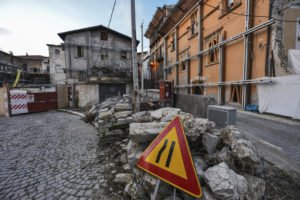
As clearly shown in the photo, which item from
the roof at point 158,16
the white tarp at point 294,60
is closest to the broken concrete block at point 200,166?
the white tarp at point 294,60

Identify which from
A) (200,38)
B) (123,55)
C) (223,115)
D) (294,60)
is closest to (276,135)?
(223,115)

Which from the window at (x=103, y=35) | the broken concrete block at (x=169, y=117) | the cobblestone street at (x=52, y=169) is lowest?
the cobblestone street at (x=52, y=169)

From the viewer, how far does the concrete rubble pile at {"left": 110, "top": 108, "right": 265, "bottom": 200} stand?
1.51 meters

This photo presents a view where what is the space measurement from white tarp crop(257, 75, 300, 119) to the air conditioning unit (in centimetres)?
333

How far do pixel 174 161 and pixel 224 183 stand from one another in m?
0.56

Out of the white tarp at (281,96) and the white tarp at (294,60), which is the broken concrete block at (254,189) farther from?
the white tarp at (294,60)

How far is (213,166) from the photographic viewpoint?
1.76m

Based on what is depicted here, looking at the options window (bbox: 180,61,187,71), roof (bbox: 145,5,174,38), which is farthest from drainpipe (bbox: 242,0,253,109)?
roof (bbox: 145,5,174,38)

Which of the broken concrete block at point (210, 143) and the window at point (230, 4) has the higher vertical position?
the window at point (230, 4)

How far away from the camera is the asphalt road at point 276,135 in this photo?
291 cm

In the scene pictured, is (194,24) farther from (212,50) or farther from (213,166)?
(213,166)

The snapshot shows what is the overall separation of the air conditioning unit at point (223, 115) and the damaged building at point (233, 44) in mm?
3574

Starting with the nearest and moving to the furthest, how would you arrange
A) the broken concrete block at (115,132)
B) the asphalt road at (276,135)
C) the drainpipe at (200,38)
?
the asphalt road at (276,135), the broken concrete block at (115,132), the drainpipe at (200,38)

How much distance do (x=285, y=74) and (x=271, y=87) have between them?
0.69 m
